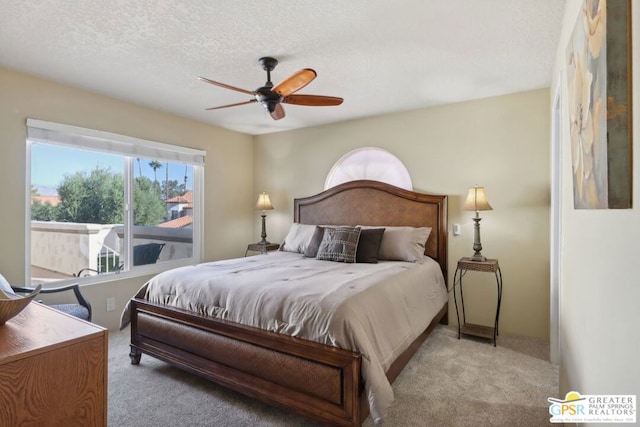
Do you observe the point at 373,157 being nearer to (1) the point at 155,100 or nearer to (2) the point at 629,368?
(1) the point at 155,100

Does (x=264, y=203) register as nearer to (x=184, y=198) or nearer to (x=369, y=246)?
(x=184, y=198)

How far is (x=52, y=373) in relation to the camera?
1.10 meters

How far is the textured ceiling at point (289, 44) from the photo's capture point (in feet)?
6.76

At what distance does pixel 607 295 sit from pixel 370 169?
3550mm

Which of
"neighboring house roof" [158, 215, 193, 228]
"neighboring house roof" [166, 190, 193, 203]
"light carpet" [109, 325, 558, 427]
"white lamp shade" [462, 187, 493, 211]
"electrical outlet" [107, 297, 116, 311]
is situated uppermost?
"neighboring house roof" [166, 190, 193, 203]

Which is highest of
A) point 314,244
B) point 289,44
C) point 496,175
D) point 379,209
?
point 289,44

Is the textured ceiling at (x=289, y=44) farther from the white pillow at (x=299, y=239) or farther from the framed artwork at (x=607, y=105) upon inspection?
the white pillow at (x=299, y=239)

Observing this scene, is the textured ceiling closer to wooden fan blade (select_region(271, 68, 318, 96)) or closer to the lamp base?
wooden fan blade (select_region(271, 68, 318, 96))

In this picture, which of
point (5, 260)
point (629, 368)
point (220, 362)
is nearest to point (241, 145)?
point (5, 260)

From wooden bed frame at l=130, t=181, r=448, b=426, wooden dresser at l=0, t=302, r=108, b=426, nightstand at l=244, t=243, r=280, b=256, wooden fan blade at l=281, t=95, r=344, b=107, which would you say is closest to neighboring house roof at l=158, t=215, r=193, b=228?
nightstand at l=244, t=243, r=280, b=256

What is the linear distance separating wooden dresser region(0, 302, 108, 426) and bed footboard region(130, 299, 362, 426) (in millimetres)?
987

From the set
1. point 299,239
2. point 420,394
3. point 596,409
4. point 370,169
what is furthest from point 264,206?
point 596,409

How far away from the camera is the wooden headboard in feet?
12.4

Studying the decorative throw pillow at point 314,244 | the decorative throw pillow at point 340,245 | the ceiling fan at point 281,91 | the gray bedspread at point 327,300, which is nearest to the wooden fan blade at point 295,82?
the ceiling fan at point 281,91
